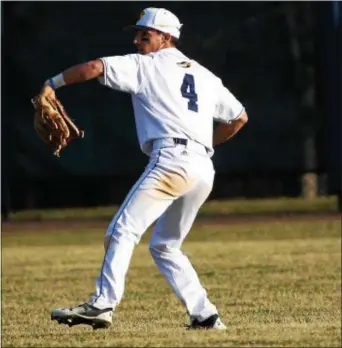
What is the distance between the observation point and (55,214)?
71.5 ft

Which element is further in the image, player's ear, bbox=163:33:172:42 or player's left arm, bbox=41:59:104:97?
player's ear, bbox=163:33:172:42

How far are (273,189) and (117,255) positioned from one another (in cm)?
1260

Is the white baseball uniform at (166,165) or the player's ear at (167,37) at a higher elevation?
the player's ear at (167,37)

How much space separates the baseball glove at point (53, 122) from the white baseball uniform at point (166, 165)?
328 millimetres

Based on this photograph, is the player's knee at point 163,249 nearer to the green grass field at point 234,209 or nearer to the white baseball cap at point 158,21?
the white baseball cap at point 158,21

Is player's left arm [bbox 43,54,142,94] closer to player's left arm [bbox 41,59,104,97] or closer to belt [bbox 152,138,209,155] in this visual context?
player's left arm [bbox 41,59,104,97]

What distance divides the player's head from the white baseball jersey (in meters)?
0.07

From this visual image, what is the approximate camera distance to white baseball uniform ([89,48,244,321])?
709 centimetres

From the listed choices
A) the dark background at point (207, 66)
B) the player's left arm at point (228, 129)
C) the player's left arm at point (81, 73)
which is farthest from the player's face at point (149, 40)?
the dark background at point (207, 66)

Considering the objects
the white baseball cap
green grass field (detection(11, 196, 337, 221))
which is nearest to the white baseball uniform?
the white baseball cap

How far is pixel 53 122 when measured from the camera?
24.1ft

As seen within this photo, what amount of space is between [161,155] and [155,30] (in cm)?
68

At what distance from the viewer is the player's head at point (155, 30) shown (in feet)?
24.2

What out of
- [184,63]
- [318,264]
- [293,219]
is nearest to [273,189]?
[293,219]
